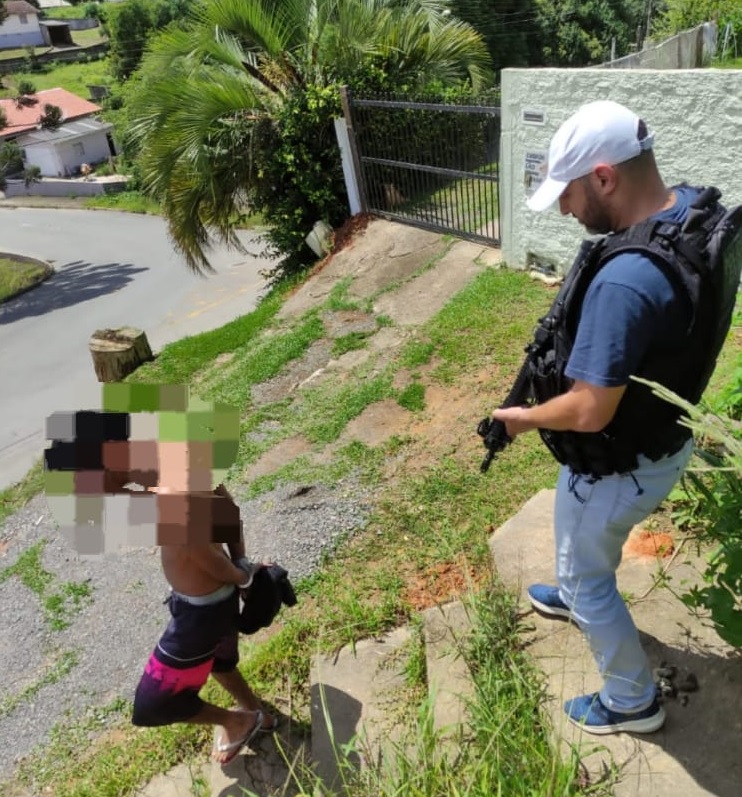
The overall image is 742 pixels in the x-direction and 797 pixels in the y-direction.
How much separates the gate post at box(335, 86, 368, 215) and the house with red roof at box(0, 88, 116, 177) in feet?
108

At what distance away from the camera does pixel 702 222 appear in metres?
1.62

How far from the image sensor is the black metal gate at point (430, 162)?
22.5 ft

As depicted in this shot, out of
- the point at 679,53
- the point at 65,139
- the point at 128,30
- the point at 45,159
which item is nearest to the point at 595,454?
the point at 679,53

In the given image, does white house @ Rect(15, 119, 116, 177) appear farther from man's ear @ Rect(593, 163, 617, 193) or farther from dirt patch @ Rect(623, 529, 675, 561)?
man's ear @ Rect(593, 163, 617, 193)

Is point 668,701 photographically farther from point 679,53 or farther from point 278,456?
point 679,53

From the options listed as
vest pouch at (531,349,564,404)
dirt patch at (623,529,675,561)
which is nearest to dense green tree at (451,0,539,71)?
dirt patch at (623,529,675,561)

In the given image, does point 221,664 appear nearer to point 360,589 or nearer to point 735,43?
point 360,589

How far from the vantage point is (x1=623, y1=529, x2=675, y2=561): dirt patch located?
9.00 ft

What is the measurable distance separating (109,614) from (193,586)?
2264mm

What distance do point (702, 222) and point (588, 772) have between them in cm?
153

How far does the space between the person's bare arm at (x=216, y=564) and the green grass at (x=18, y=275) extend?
70.8 feet

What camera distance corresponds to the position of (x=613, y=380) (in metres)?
1.57

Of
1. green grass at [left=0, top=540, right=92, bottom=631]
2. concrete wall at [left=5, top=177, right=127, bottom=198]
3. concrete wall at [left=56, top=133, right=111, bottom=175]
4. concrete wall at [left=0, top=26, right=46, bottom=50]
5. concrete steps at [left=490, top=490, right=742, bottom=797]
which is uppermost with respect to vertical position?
concrete wall at [left=0, top=26, right=46, bottom=50]

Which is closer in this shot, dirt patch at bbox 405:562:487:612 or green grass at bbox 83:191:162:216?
dirt patch at bbox 405:562:487:612
